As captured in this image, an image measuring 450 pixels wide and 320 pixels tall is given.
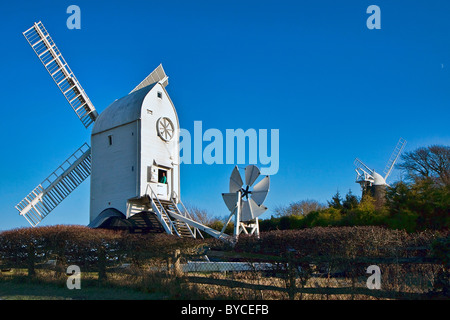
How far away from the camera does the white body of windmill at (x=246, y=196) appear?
57.9ft

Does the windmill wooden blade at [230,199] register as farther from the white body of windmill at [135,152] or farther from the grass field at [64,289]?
the grass field at [64,289]

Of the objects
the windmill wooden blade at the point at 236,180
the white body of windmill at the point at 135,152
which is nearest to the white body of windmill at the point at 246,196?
the windmill wooden blade at the point at 236,180

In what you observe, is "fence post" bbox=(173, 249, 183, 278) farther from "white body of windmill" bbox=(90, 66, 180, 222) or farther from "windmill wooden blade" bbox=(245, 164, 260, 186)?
"white body of windmill" bbox=(90, 66, 180, 222)

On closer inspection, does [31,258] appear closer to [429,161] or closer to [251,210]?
[251,210]

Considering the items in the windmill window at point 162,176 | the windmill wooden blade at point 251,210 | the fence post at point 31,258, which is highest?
the windmill window at point 162,176

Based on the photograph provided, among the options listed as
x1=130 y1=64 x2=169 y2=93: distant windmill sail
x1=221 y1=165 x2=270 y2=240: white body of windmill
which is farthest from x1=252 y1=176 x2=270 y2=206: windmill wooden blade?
x1=130 y1=64 x2=169 y2=93: distant windmill sail

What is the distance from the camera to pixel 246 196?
59.5 ft

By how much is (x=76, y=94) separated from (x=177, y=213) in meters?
11.4

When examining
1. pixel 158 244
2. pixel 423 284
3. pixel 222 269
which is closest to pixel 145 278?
pixel 158 244

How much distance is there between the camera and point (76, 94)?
88.5 feet

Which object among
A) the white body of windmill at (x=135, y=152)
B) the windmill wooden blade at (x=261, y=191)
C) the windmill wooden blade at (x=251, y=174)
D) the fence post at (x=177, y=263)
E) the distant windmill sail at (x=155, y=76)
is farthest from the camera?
the distant windmill sail at (x=155, y=76)
